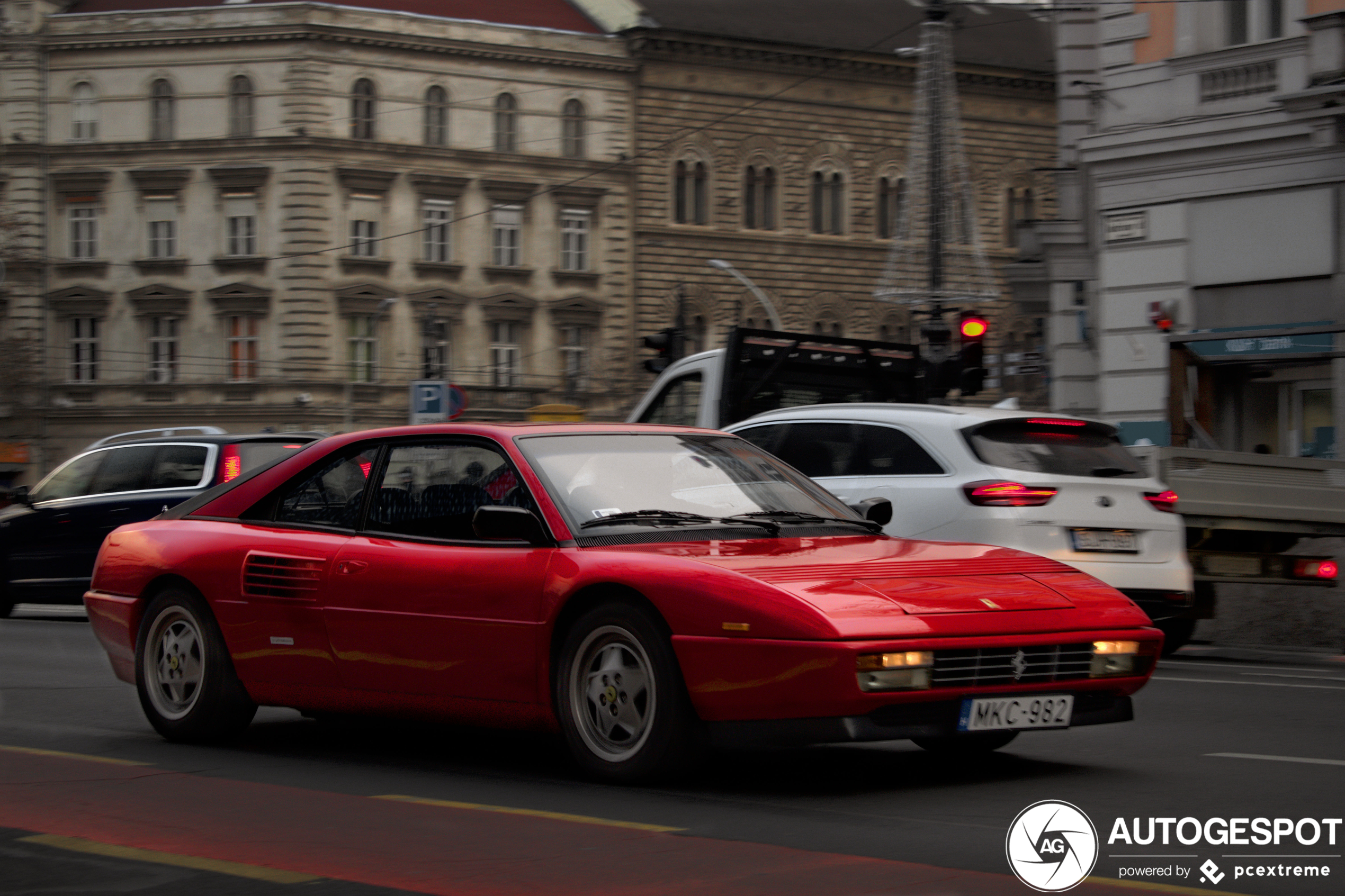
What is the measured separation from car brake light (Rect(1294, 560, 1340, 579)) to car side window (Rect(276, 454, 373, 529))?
28.3 ft

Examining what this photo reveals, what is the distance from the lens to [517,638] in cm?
677

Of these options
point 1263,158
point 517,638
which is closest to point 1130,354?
point 1263,158

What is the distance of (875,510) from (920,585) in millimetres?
1530

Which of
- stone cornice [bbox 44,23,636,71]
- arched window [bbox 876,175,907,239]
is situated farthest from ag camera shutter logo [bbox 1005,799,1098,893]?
arched window [bbox 876,175,907,239]

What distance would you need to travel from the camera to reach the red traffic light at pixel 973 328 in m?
20.0

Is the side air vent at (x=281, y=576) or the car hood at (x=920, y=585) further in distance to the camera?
the side air vent at (x=281, y=576)

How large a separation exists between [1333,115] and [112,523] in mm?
13414

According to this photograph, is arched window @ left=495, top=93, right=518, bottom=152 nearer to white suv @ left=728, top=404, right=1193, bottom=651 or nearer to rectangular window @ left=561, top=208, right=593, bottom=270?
rectangular window @ left=561, top=208, right=593, bottom=270

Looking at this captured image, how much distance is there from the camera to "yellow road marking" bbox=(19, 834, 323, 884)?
510cm

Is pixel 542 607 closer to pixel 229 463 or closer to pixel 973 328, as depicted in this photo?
pixel 229 463

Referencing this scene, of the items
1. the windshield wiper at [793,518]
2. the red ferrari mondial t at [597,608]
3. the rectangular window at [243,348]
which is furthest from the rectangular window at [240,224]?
the windshield wiper at [793,518]

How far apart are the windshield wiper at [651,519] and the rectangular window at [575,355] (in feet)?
165

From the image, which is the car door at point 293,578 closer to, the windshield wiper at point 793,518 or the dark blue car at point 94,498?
the windshield wiper at point 793,518

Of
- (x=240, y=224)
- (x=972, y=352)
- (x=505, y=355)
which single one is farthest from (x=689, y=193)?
(x=972, y=352)
